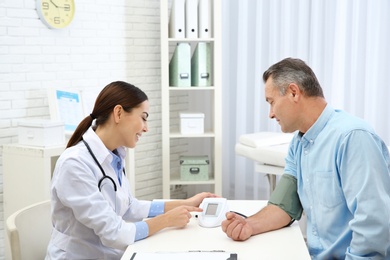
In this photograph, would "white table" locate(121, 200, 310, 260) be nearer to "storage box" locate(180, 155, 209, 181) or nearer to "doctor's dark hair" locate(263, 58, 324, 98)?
"doctor's dark hair" locate(263, 58, 324, 98)

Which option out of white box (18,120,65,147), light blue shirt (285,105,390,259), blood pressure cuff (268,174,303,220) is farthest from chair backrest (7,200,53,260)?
white box (18,120,65,147)

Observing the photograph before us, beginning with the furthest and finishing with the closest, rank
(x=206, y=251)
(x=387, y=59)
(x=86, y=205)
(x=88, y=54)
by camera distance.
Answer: (x=88, y=54)
(x=387, y=59)
(x=86, y=205)
(x=206, y=251)

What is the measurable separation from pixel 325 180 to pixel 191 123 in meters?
2.82

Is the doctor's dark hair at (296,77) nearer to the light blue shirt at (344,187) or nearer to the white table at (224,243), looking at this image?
the light blue shirt at (344,187)

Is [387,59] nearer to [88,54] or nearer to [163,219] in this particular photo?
[88,54]

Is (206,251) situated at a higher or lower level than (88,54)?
lower

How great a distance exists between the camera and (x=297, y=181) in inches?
86.7

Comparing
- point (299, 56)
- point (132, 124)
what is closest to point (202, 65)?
point (299, 56)

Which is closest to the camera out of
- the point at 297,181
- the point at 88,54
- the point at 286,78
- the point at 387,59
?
the point at 286,78

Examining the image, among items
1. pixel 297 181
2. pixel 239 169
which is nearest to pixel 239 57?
pixel 239 169

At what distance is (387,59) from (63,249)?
298cm

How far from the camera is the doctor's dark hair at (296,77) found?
6.66 ft

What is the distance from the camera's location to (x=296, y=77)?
2.03m

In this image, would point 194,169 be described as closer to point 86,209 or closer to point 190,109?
point 190,109
